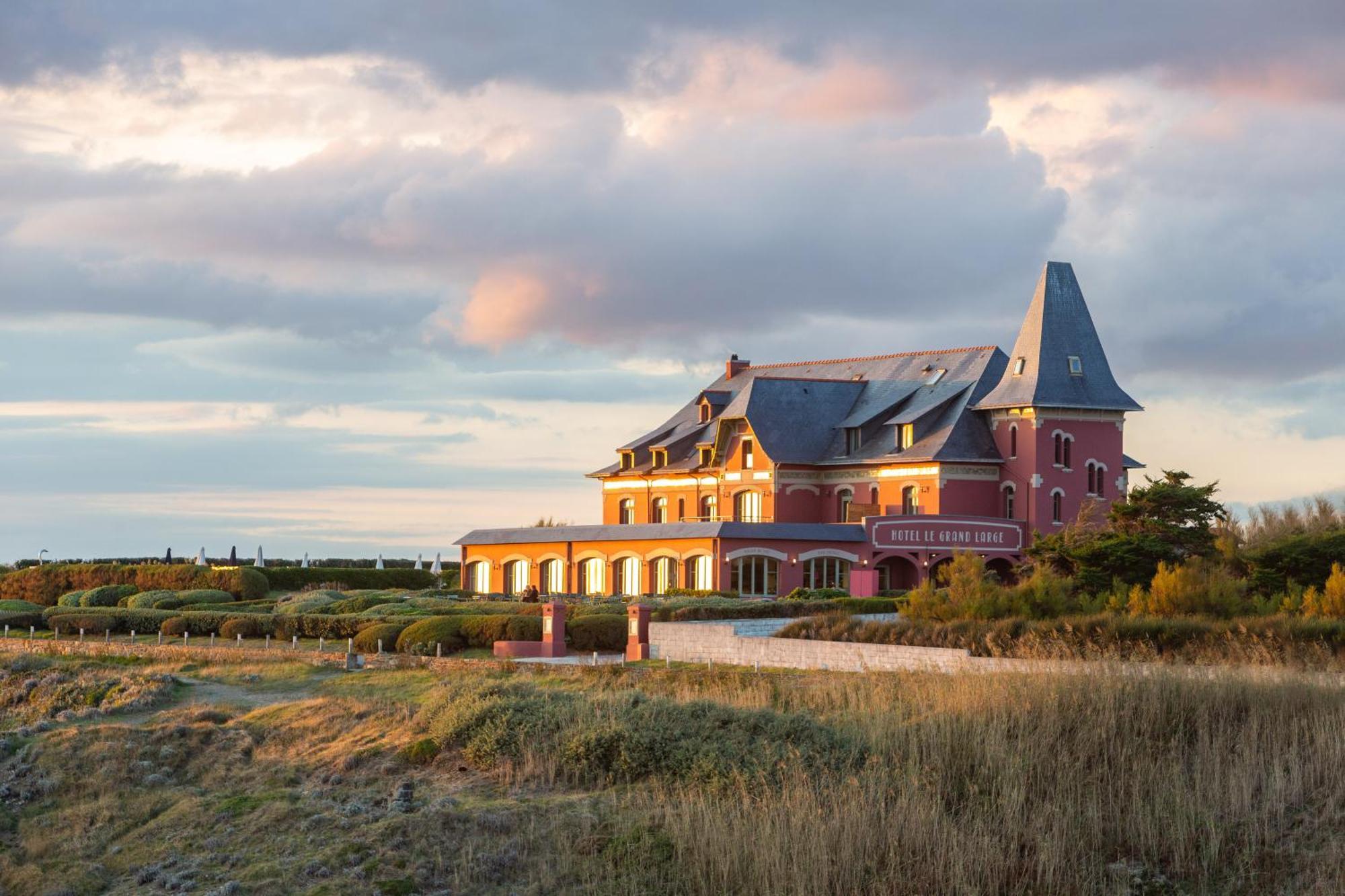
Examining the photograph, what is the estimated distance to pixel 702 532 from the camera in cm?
5109

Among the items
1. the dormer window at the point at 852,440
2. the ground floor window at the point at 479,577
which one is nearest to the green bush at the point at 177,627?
the ground floor window at the point at 479,577

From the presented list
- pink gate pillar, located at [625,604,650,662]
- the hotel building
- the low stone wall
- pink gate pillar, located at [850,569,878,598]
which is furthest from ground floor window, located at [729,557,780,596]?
pink gate pillar, located at [625,604,650,662]

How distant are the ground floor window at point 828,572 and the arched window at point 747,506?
6474 millimetres

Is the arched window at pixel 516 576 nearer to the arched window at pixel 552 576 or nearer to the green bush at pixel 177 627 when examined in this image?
the arched window at pixel 552 576

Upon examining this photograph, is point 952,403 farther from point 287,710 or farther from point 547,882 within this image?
point 547,882

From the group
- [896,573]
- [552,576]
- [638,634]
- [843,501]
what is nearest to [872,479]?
[843,501]

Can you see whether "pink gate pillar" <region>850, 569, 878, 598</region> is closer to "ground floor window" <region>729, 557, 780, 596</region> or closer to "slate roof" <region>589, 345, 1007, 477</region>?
"ground floor window" <region>729, 557, 780, 596</region>

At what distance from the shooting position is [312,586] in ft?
197

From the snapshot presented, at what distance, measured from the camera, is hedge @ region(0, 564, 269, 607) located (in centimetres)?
5538

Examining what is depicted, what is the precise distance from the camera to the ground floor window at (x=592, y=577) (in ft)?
182

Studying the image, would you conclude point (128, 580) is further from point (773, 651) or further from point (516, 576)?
point (773, 651)

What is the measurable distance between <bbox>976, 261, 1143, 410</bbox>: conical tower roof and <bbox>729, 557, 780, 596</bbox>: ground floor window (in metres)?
10.2

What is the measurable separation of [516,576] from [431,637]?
24676 millimetres

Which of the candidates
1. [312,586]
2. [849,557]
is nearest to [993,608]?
[849,557]
